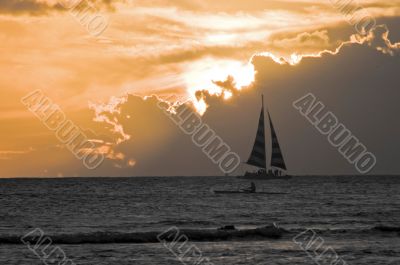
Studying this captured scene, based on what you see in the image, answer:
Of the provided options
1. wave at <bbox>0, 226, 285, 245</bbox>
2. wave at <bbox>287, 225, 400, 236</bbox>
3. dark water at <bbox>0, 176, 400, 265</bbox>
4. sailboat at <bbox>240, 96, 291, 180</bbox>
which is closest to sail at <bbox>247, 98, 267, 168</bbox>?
sailboat at <bbox>240, 96, 291, 180</bbox>

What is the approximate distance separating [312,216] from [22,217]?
34.5 m

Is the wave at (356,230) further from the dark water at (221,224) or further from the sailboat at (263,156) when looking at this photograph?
the sailboat at (263,156)

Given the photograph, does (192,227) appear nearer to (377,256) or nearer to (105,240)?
(105,240)

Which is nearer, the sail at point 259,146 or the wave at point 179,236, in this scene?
the wave at point 179,236

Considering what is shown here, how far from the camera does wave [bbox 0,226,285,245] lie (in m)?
51.8

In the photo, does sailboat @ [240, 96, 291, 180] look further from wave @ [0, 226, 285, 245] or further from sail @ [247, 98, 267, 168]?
wave @ [0, 226, 285, 245]

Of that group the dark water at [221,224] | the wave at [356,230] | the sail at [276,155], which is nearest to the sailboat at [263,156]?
the sail at [276,155]

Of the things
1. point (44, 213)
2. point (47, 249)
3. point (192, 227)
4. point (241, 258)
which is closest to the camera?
point (241, 258)

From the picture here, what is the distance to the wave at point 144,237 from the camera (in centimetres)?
5178

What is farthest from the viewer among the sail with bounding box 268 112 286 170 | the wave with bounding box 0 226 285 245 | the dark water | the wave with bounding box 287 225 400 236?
the sail with bounding box 268 112 286 170

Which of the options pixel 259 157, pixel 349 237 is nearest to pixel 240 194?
pixel 259 157

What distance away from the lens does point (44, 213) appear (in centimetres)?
8900

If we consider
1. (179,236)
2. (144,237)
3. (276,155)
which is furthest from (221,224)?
(276,155)

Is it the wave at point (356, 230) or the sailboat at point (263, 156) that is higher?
the sailboat at point (263, 156)
